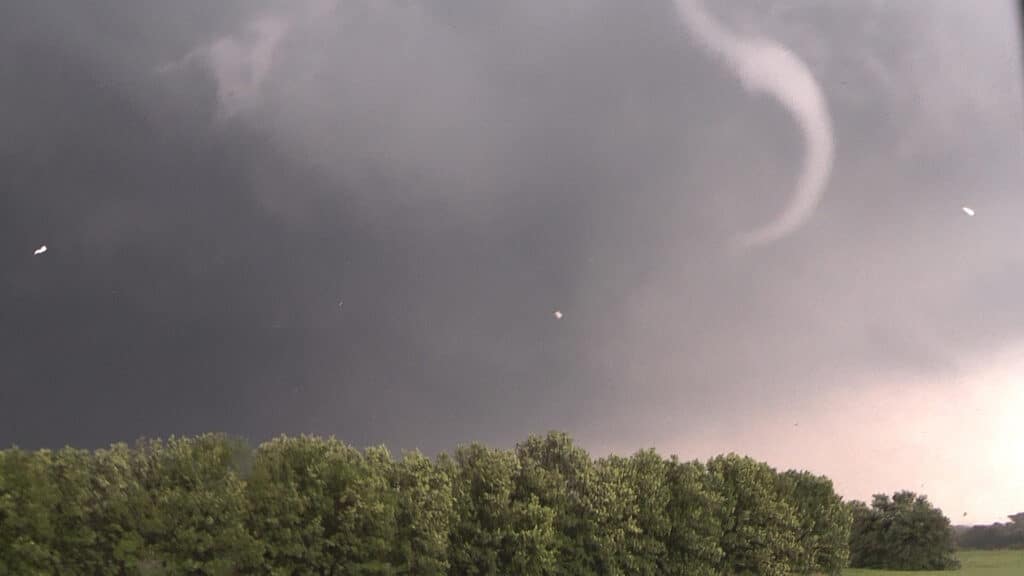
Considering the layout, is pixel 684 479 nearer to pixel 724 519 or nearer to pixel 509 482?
pixel 724 519

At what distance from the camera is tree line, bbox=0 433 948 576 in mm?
29281

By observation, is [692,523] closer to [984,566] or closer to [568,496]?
[568,496]

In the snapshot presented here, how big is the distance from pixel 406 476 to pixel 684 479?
47.0 feet

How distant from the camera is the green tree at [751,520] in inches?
1738

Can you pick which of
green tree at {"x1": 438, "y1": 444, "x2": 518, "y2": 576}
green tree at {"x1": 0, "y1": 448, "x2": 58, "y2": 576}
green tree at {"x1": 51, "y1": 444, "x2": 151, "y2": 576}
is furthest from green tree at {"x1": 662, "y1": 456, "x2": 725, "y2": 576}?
green tree at {"x1": 0, "y1": 448, "x2": 58, "y2": 576}

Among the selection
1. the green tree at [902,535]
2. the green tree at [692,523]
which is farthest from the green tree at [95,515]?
the green tree at [902,535]

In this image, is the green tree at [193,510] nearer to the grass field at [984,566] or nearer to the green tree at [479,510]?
the green tree at [479,510]

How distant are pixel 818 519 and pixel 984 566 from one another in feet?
114

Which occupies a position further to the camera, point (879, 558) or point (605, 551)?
point (879, 558)

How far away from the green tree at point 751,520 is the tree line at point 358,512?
5.1 inches

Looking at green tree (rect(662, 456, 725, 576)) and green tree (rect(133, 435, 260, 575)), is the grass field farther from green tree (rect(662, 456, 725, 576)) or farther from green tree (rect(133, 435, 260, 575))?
green tree (rect(133, 435, 260, 575))

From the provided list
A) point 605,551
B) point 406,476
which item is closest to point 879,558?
point 605,551

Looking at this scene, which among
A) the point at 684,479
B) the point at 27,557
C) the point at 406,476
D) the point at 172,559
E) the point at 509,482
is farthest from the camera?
the point at 684,479

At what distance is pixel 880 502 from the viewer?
79.3 meters
